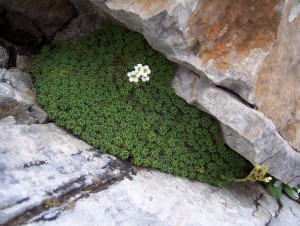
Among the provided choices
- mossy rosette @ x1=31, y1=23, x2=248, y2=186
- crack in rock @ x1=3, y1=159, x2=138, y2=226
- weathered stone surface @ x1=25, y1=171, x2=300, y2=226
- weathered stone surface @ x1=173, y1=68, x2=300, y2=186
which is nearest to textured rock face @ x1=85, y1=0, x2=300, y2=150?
weathered stone surface @ x1=173, y1=68, x2=300, y2=186

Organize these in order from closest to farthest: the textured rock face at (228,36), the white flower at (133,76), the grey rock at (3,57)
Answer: the textured rock face at (228,36), the white flower at (133,76), the grey rock at (3,57)

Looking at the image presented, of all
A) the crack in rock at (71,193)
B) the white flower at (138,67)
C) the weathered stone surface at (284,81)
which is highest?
the weathered stone surface at (284,81)

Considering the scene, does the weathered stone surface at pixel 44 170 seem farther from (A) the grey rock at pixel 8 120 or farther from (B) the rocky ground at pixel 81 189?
(A) the grey rock at pixel 8 120

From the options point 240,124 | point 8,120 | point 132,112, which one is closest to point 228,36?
point 240,124

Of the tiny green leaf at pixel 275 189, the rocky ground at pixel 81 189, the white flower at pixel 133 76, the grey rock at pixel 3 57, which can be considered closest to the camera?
the rocky ground at pixel 81 189

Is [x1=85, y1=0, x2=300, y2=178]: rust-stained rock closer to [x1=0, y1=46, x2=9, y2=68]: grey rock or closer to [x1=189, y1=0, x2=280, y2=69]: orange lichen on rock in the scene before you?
[x1=189, y1=0, x2=280, y2=69]: orange lichen on rock

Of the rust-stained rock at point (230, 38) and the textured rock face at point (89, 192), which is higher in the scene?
the rust-stained rock at point (230, 38)

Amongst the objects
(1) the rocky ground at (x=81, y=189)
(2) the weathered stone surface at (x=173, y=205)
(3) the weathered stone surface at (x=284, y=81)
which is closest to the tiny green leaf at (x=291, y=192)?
(2) the weathered stone surface at (x=173, y=205)

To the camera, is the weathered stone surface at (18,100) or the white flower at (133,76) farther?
the white flower at (133,76)
